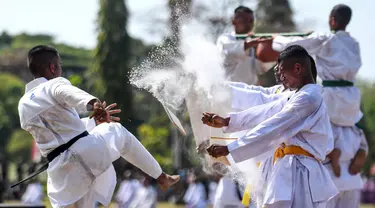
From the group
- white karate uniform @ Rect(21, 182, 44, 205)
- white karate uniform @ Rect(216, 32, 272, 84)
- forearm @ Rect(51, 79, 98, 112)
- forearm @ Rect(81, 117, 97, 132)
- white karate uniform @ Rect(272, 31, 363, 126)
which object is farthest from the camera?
white karate uniform @ Rect(21, 182, 44, 205)

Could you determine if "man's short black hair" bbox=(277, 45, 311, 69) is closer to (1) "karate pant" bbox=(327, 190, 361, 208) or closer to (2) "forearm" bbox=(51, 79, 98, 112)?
(2) "forearm" bbox=(51, 79, 98, 112)

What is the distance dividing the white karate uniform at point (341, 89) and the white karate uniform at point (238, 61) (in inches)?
20.7

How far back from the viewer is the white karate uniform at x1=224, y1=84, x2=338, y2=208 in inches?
272

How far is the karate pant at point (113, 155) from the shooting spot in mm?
7637

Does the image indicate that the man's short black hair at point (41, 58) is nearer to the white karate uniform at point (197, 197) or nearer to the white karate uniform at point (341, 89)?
the white karate uniform at point (341, 89)

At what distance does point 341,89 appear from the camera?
9695 mm

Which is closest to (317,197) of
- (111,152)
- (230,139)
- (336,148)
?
(230,139)

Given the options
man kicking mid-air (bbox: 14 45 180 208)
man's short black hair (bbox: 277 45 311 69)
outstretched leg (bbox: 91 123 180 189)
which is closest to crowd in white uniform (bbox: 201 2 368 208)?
man's short black hair (bbox: 277 45 311 69)

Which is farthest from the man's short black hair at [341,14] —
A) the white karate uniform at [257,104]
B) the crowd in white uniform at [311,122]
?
the white karate uniform at [257,104]

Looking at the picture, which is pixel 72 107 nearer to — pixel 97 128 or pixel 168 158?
pixel 97 128

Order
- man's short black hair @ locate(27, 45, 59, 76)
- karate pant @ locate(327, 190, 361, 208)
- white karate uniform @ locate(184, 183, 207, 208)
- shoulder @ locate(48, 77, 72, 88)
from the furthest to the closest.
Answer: white karate uniform @ locate(184, 183, 207, 208)
karate pant @ locate(327, 190, 361, 208)
man's short black hair @ locate(27, 45, 59, 76)
shoulder @ locate(48, 77, 72, 88)

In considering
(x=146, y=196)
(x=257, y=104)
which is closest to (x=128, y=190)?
(x=146, y=196)

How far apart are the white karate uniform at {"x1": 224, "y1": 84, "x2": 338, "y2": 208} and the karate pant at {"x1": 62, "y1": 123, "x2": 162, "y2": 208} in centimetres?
129

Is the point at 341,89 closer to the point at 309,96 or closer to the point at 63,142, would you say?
the point at 309,96
